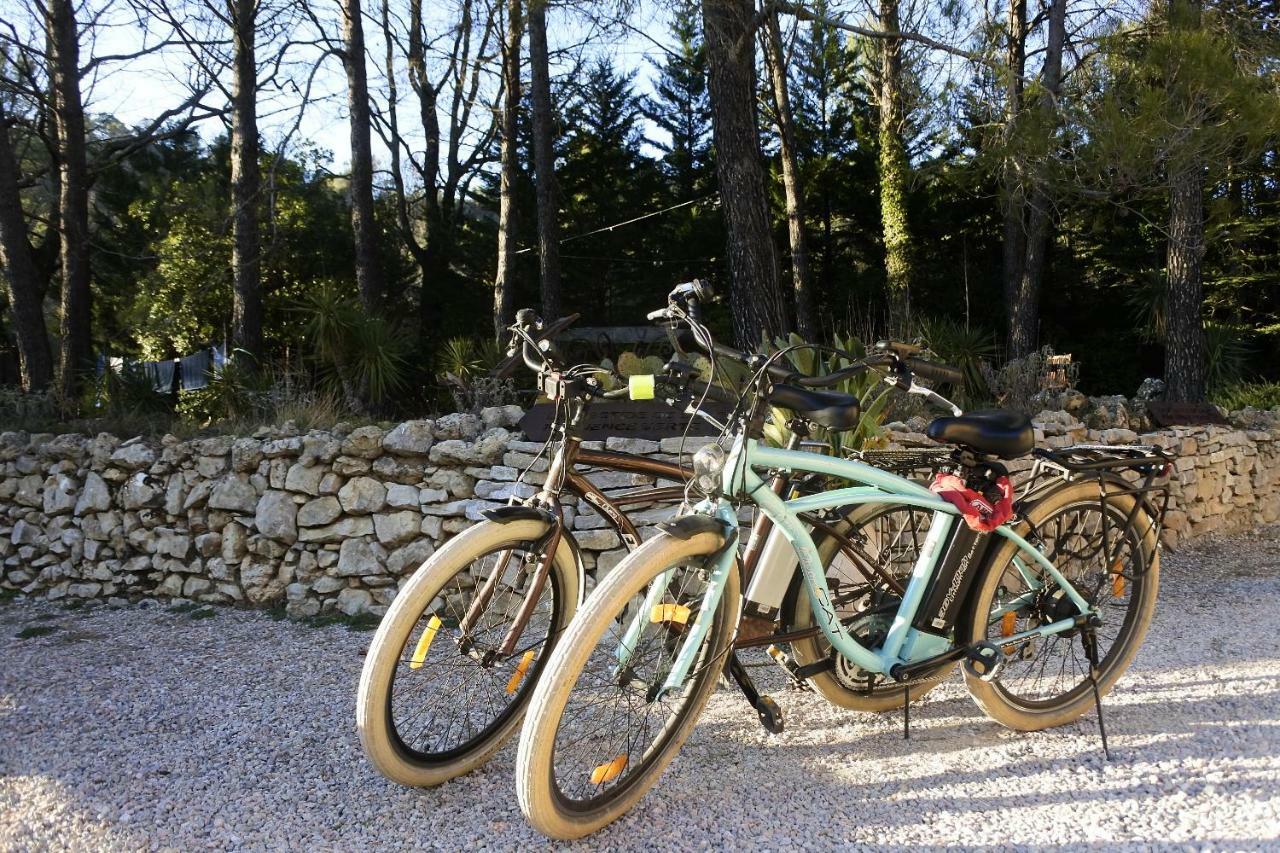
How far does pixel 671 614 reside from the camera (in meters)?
2.31

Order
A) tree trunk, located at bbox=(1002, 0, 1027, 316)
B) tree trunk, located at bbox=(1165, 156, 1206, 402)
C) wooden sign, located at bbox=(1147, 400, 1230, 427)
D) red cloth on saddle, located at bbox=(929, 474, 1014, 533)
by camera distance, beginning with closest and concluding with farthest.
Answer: red cloth on saddle, located at bbox=(929, 474, 1014, 533) < wooden sign, located at bbox=(1147, 400, 1230, 427) < tree trunk, located at bbox=(1002, 0, 1027, 316) < tree trunk, located at bbox=(1165, 156, 1206, 402)

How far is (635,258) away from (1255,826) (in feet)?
48.0

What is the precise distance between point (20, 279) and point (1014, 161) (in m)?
8.65

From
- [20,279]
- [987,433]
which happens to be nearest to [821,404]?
[987,433]

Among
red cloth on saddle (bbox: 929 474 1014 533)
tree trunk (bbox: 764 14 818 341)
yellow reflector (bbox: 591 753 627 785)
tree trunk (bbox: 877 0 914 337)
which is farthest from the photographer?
tree trunk (bbox: 764 14 818 341)

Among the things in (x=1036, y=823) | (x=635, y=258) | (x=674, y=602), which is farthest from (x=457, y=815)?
(x=635, y=258)

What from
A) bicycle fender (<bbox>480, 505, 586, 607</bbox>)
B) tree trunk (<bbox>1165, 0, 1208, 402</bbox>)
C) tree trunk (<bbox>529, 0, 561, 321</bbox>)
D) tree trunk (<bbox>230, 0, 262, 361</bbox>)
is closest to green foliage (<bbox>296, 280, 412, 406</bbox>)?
tree trunk (<bbox>230, 0, 262, 361</bbox>)

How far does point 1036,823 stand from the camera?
7.54ft

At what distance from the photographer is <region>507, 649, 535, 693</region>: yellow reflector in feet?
8.54

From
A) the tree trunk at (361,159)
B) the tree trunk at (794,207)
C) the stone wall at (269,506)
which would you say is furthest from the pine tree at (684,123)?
the stone wall at (269,506)

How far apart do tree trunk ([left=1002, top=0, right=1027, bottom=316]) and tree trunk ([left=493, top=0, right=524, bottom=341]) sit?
4.54m

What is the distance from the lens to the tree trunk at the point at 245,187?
28.2 feet

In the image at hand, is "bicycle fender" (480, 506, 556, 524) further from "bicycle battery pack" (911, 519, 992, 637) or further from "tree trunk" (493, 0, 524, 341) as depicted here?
"tree trunk" (493, 0, 524, 341)

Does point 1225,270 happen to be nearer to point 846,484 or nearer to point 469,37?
point 846,484
